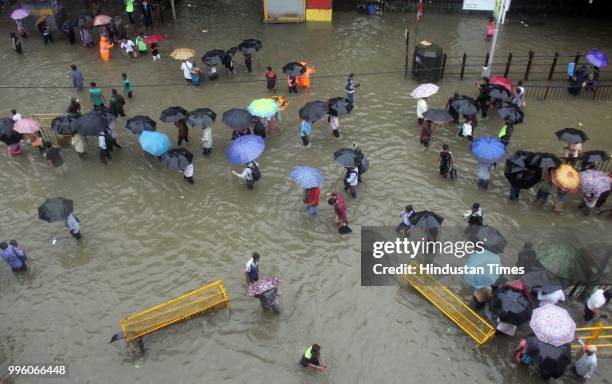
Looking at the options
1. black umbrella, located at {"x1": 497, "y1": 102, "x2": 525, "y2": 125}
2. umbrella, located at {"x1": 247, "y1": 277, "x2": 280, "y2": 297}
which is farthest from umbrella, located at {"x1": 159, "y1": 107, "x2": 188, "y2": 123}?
black umbrella, located at {"x1": 497, "y1": 102, "x2": 525, "y2": 125}

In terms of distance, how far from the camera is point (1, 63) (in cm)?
2362

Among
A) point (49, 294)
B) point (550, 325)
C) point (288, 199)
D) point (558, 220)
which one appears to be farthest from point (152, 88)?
point (550, 325)

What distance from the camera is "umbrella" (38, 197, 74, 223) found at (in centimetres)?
1320

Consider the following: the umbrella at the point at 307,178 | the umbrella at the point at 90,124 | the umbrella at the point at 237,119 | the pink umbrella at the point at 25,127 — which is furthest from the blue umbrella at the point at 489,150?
the pink umbrella at the point at 25,127

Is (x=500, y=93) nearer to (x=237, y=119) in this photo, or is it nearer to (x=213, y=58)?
(x=237, y=119)

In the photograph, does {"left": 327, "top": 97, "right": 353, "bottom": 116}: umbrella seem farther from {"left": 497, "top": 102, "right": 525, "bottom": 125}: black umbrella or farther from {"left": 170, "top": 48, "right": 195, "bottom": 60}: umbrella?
{"left": 170, "top": 48, "right": 195, "bottom": 60}: umbrella

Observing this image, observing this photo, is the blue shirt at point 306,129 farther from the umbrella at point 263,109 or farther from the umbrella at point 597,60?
the umbrella at point 597,60

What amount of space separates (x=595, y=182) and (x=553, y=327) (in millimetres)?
5951

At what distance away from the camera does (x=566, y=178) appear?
545 inches

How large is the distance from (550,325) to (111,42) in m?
23.2

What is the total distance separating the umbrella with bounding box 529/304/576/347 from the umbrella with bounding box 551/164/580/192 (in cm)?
482

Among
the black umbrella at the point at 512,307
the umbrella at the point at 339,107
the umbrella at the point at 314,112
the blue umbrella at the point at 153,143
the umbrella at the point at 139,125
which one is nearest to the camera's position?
the black umbrella at the point at 512,307

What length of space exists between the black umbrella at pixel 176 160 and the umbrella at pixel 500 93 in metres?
10.6

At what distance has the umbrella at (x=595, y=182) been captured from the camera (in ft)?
45.8
